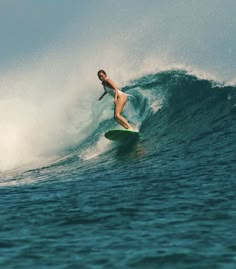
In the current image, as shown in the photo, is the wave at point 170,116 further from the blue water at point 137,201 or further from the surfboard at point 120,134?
the surfboard at point 120,134

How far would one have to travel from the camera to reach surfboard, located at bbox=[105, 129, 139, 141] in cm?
1697

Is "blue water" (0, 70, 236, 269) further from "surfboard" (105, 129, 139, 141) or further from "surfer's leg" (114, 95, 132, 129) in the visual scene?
"surfer's leg" (114, 95, 132, 129)

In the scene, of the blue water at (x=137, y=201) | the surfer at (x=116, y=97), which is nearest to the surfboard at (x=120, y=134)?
the surfer at (x=116, y=97)

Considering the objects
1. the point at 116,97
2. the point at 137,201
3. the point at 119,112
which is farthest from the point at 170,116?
the point at 137,201

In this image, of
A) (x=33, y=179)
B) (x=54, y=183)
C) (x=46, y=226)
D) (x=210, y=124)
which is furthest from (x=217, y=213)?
(x=210, y=124)

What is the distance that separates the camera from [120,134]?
1712 centimetres

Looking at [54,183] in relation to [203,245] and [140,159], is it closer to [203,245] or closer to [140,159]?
[140,159]

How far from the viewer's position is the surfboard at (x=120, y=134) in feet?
55.7

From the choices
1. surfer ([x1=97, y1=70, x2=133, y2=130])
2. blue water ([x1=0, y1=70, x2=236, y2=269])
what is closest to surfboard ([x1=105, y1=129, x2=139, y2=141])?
surfer ([x1=97, y1=70, x2=133, y2=130])

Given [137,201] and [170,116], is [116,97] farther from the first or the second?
[137,201]

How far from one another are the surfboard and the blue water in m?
0.32

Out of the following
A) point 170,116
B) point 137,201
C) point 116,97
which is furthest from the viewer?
point 170,116

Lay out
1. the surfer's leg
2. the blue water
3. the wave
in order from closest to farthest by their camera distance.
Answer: the blue water, the wave, the surfer's leg

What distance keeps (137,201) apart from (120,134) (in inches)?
289
